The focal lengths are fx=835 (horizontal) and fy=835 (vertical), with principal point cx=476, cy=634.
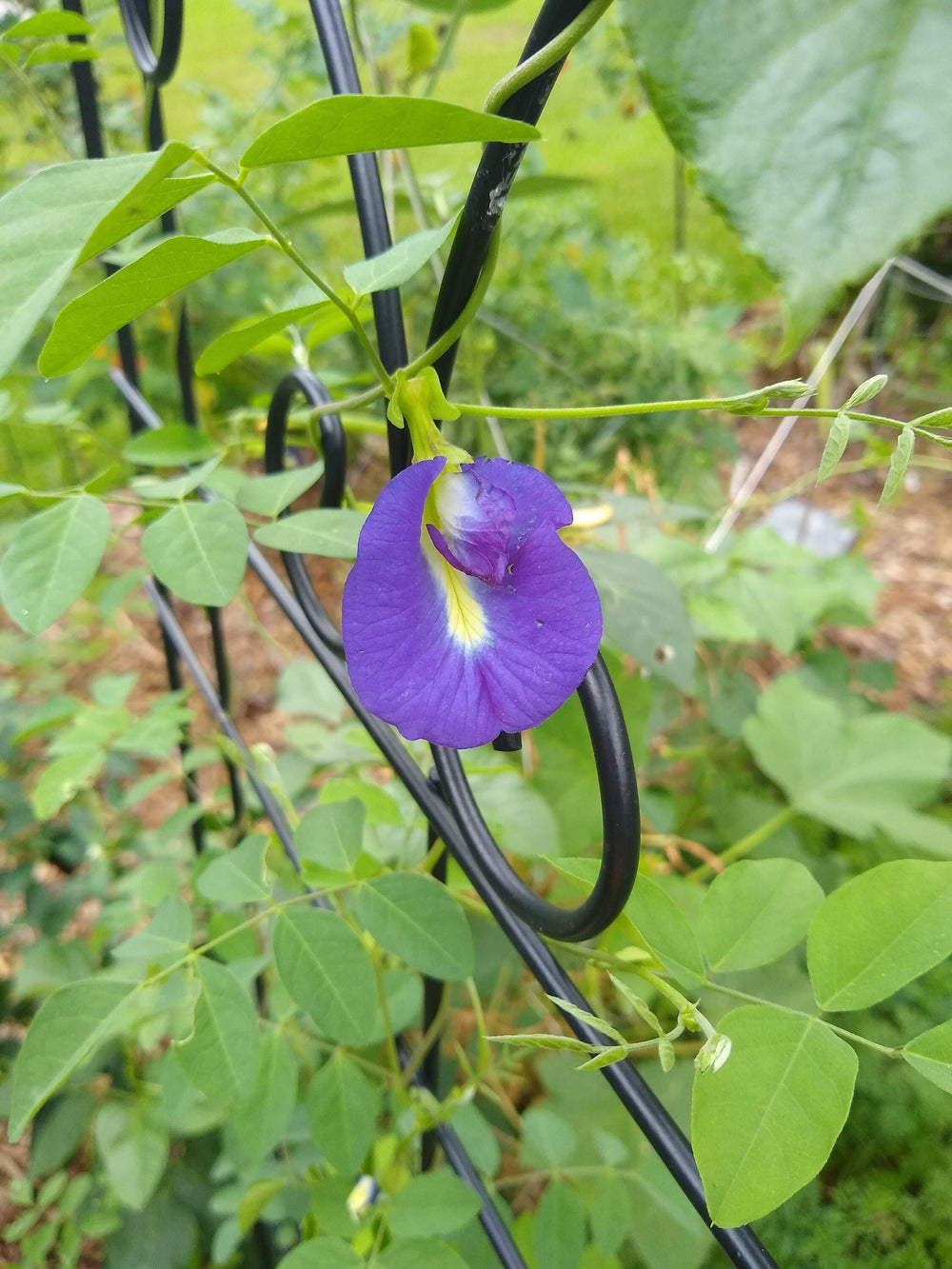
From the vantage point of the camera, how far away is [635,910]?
398mm

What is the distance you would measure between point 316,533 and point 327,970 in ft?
0.86

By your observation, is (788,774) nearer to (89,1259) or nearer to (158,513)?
(158,513)

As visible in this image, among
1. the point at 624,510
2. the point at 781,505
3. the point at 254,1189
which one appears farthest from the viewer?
the point at 781,505

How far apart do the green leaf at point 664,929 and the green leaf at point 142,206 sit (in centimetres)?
34

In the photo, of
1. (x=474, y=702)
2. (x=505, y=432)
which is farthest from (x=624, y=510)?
(x=505, y=432)

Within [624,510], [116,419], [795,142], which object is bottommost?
[116,419]

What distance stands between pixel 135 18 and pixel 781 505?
7.45ft

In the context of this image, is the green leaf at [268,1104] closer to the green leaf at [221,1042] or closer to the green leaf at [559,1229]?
the green leaf at [221,1042]

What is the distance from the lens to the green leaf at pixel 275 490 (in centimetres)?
54

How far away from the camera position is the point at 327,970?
500 millimetres

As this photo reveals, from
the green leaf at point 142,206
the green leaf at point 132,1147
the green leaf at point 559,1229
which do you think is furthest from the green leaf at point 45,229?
the green leaf at point 132,1147

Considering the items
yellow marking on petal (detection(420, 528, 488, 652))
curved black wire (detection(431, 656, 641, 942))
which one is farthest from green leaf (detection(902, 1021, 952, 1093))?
yellow marking on petal (detection(420, 528, 488, 652))

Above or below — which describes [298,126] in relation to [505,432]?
above

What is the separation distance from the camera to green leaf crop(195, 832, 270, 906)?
569mm
